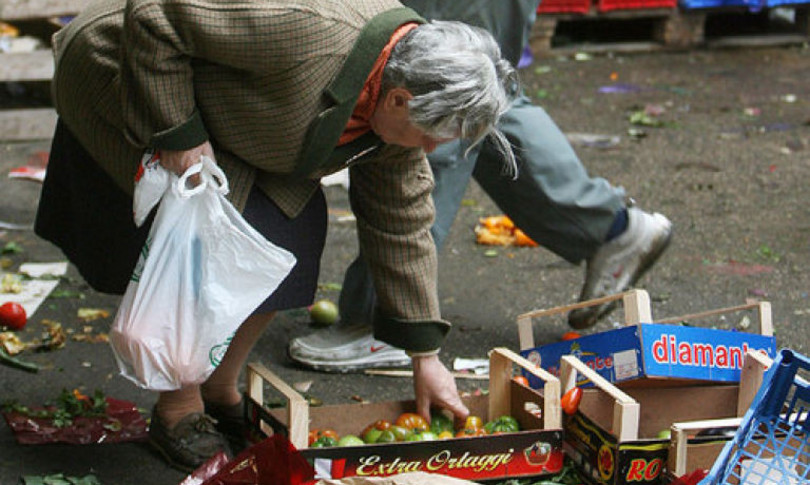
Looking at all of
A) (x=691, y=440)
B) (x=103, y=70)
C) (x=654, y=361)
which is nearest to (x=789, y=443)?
(x=691, y=440)

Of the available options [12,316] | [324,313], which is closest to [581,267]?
[324,313]

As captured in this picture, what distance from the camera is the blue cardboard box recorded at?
2.88m

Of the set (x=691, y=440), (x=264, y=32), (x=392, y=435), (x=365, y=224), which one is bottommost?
(x=392, y=435)

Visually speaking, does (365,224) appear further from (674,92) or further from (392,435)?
(674,92)

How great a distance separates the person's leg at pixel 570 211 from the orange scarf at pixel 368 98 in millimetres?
1089

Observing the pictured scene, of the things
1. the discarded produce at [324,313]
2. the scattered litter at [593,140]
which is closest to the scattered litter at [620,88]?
the scattered litter at [593,140]

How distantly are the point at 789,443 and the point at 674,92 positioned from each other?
5.27 m

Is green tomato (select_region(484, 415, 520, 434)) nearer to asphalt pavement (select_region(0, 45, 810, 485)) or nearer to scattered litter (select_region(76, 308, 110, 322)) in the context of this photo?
asphalt pavement (select_region(0, 45, 810, 485))

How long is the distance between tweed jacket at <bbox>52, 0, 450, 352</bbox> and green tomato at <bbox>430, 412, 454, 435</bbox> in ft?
Answer: 0.64

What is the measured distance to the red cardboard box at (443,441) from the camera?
8.90ft

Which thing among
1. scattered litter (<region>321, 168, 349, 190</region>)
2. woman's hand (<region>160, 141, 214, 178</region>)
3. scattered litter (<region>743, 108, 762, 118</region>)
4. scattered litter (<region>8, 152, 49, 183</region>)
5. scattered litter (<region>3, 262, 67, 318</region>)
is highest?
woman's hand (<region>160, 141, 214, 178</region>)

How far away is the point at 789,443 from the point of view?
2617mm

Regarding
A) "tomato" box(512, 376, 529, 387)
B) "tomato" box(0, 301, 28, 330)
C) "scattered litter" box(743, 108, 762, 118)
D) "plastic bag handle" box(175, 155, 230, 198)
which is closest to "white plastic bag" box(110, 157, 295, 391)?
"plastic bag handle" box(175, 155, 230, 198)

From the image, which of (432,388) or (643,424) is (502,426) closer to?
(432,388)
